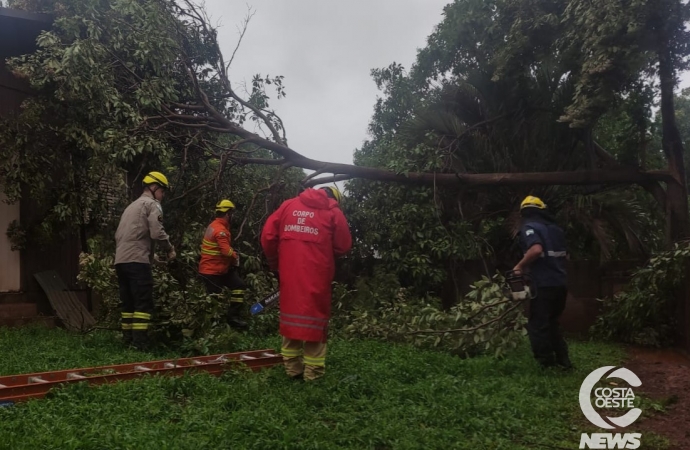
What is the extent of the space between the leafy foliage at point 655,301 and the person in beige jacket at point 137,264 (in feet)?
18.8

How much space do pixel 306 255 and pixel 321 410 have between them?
136 cm

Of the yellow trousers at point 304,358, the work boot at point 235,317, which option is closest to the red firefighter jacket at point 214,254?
the work boot at point 235,317

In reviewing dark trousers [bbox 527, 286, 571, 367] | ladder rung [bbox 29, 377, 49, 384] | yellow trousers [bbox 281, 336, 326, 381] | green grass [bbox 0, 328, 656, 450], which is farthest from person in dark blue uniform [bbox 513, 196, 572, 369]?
ladder rung [bbox 29, 377, 49, 384]

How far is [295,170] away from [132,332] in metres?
4.54

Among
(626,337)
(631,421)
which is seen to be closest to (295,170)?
(626,337)

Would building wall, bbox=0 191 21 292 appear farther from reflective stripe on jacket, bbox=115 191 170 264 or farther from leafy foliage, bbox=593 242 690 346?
leafy foliage, bbox=593 242 690 346

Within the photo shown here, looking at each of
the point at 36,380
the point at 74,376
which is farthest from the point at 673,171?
the point at 36,380

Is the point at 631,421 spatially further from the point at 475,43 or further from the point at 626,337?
the point at 475,43

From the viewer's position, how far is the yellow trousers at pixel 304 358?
16.3ft

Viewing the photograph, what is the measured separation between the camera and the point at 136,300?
625 centimetres

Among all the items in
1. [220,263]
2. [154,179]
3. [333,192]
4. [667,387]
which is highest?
[154,179]

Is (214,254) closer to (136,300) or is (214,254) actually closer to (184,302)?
(184,302)

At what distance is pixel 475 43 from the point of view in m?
11.2

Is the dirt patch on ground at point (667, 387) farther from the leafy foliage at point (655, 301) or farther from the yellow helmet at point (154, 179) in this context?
the yellow helmet at point (154, 179)
